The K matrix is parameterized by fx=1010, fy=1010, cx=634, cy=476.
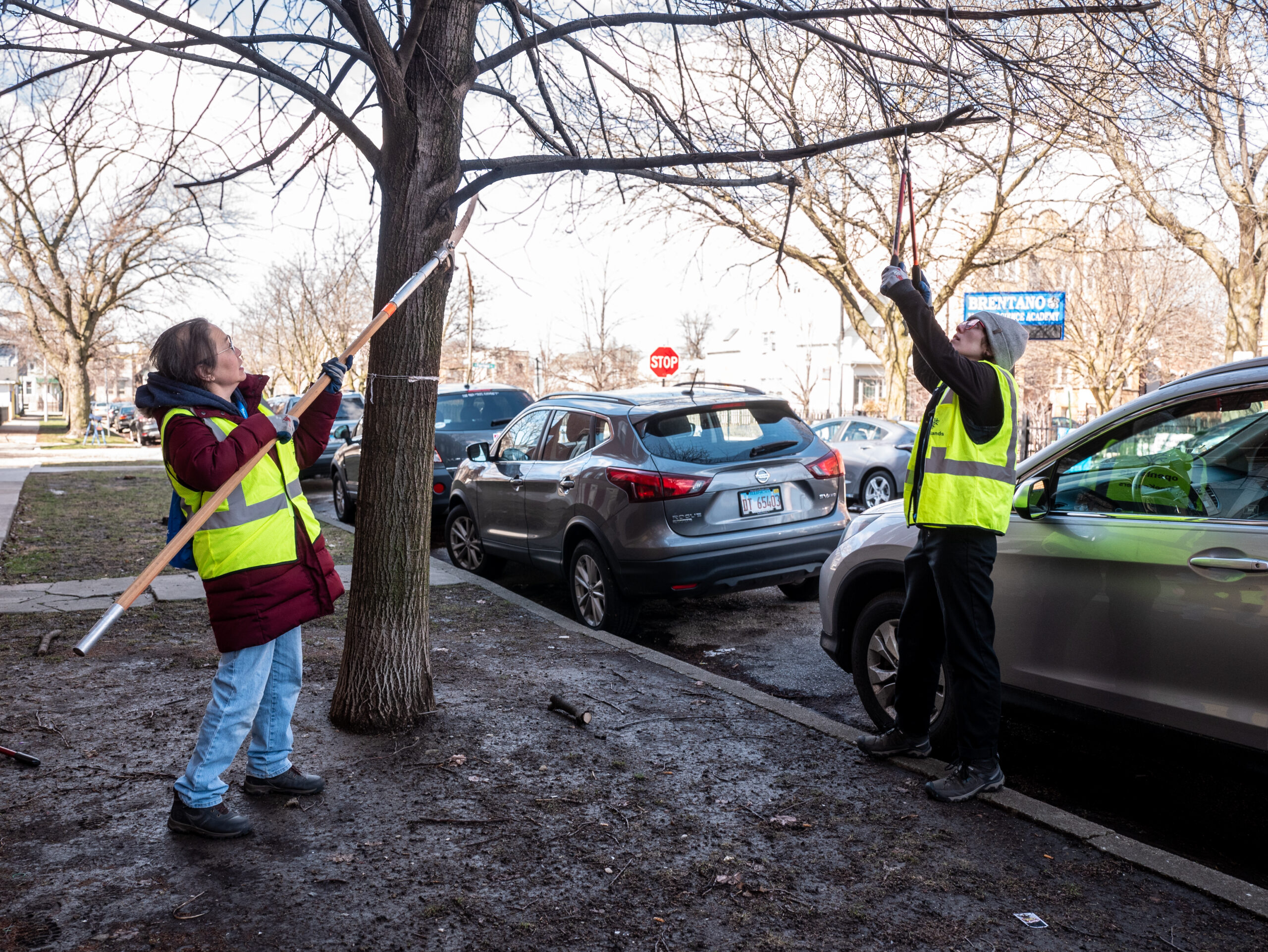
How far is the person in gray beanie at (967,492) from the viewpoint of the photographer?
3.82 m

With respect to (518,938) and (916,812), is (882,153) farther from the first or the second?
(518,938)

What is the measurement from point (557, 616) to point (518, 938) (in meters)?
4.38

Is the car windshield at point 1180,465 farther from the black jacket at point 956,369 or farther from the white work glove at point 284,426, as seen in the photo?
the white work glove at point 284,426

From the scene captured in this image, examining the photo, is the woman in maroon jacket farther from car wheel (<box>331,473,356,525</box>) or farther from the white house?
the white house

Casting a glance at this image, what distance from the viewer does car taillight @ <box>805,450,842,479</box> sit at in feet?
23.9

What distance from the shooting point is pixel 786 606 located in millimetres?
8211

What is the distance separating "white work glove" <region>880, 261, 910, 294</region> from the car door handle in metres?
1.42

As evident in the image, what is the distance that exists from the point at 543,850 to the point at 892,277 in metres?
2.43

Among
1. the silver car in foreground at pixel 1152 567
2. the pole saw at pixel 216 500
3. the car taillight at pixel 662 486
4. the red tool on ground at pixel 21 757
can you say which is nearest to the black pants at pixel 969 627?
the silver car in foreground at pixel 1152 567

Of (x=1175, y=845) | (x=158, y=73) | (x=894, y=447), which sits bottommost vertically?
(x=1175, y=845)

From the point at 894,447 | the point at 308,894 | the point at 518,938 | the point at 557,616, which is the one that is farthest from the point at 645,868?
the point at 894,447

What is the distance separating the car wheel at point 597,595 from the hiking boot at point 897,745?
2828 millimetres

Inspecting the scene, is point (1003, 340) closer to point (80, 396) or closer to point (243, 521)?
point (243, 521)

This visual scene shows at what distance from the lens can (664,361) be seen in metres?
30.0
